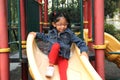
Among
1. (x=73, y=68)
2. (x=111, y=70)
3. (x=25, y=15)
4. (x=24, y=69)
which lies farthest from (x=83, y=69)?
(x=111, y=70)

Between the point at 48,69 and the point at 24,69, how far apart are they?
1.67 m

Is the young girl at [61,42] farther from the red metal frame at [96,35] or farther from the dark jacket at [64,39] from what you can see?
the red metal frame at [96,35]

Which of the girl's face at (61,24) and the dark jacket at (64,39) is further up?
the girl's face at (61,24)

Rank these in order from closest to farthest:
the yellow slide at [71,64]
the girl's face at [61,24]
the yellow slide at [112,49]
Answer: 1. the yellow slide at [71,64]
2. the girl's face at [61,24]
3. the yellow slide at [112,49]

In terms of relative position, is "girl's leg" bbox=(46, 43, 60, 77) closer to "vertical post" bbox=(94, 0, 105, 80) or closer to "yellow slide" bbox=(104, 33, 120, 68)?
"vertical post" bbox=(94, 0, 105, 80)

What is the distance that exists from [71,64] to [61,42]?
0.92ft

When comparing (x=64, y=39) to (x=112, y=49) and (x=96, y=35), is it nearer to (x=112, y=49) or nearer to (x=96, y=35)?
(x=96, y=35)

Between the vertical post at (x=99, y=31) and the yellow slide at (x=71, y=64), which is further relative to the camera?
the vertical post at (x=99, y=31)

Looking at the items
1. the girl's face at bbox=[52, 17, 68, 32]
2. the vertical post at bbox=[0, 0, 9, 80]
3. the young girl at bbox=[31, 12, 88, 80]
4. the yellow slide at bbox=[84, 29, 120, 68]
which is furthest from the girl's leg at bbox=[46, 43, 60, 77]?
the yellow slide at bbox=[84, 29, 120, 68]

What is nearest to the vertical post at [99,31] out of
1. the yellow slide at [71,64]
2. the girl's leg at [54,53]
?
the yellow slide at [71,64]

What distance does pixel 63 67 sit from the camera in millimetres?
3848

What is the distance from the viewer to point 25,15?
474 cm

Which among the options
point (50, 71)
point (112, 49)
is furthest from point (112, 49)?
point (50, 71)

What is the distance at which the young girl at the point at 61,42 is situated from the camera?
3789 millimetres
